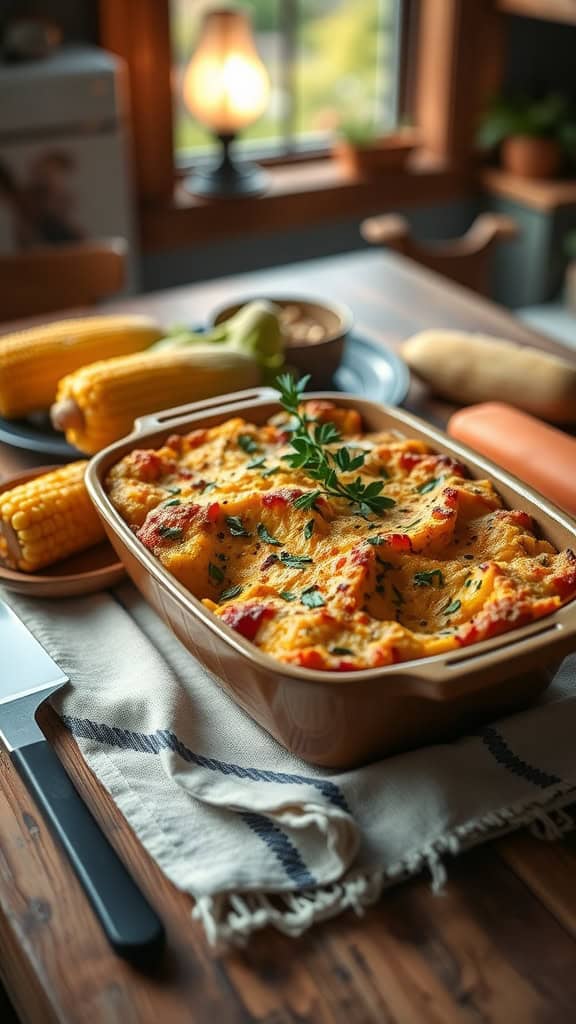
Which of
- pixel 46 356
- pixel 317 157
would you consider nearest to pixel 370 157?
pixel 317 157

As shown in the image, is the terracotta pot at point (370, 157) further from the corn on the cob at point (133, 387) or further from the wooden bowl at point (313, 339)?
the corn on the cob at point (133, 387)

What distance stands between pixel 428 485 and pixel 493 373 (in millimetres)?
493

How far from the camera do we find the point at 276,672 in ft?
2.52

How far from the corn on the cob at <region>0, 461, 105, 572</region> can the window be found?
235cm

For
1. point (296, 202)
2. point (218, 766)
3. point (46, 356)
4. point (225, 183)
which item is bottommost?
point (296, 202)

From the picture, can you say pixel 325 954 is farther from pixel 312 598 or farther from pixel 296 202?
pixel 296 202

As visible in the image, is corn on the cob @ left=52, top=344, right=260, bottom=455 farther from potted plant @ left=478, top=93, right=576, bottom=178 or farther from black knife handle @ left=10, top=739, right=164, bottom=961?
potted plant @ left=478, top=93, right=576, bottom=178

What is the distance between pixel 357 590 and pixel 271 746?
0.16 m

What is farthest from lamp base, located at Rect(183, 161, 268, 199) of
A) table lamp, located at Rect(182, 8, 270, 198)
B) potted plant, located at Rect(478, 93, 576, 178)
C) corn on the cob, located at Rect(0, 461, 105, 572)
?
corn on the cob, located at Rect(0, 461, 105, 572)

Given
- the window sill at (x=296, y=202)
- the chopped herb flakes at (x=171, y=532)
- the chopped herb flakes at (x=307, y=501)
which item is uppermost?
the chopped herb flakes at (x=307, y=501)

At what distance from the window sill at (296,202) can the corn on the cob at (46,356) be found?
6.01 ft

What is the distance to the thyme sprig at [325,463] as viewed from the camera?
3.25 ft

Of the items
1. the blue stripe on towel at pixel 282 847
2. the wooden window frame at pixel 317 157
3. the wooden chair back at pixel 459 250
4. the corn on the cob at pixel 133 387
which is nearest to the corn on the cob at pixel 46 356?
the corn on the cob at pixel 133 387

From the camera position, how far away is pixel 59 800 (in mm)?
831
